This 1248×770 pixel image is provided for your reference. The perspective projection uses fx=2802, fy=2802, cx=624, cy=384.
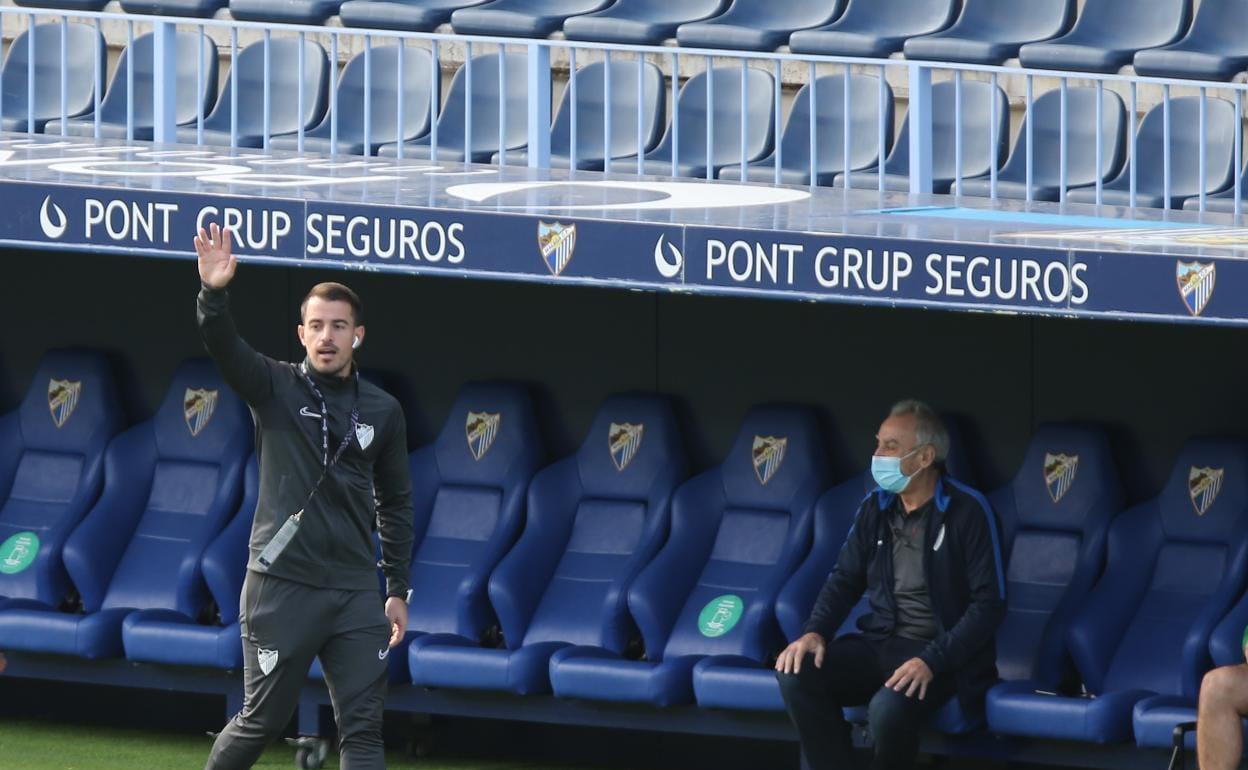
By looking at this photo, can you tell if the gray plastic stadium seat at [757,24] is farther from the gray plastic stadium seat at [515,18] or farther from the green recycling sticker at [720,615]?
the green recycling sticker at [720,615]

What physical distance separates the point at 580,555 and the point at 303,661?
243cm

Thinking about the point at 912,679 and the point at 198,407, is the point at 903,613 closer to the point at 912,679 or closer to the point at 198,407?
the point at 912,679

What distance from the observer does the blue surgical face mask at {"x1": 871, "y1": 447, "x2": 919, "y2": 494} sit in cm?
870

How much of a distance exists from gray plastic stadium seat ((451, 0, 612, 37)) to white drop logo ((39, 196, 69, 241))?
13.7ft

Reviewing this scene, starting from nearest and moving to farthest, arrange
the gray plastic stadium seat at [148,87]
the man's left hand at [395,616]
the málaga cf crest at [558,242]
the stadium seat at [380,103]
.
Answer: the man's left hand at [395,616] < the málaga cf crest at [558,242] < the stadium seat at [380,103] < the gray plastic stadium seat at [148,87]

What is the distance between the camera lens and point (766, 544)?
956 centimetres

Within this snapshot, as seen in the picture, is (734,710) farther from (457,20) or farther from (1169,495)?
(457,20)

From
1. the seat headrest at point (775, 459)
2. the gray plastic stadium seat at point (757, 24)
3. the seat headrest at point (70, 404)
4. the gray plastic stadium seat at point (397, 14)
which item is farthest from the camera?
the gray plastic stadium seat at point (397, 14)

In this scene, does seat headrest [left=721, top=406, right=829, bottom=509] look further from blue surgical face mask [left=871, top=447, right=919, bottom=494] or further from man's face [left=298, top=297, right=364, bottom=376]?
man's face [left=298, top=297, right=364, bottom=376]

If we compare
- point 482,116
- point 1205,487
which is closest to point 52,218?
point 482,116

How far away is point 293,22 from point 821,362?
464 centimetres

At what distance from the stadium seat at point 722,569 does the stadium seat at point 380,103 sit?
3199mm

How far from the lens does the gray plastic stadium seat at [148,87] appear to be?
13016 mm

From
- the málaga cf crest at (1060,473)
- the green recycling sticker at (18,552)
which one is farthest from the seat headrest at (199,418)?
the málaga cf crest at (1060,473)
